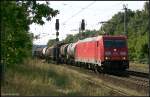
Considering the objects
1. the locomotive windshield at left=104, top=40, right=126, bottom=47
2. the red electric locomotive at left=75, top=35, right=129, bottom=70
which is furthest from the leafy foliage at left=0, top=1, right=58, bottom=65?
the locomotive windshield at left=104, top=40, right=126, bottom=47

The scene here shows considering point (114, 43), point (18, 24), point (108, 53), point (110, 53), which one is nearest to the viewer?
point (18, 24)

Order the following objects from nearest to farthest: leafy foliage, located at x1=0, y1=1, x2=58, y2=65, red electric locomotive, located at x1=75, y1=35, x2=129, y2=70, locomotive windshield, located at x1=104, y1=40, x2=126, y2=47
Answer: leafy foliage, located at x1=0, y1=1, x2=58, y2=65, red electric locomotive, located at x1=75, y1=35, x2=129, y2=70, locomotive windshield, located at x1=104, y1=40, x2=126, y2=47

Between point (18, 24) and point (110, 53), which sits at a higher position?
point (18, 24)

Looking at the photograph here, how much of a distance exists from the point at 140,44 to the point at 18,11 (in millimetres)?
51834

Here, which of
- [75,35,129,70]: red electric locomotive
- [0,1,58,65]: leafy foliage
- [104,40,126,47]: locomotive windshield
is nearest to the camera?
[0,1,58,65]: leafy foliage

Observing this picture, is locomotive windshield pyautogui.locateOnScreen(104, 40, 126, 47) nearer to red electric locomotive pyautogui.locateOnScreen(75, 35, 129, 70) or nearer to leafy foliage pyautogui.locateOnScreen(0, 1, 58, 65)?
red electric locomotive pyautogui.locateOnScreen(75, 35, 129, 70)

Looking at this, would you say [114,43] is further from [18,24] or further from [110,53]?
[18,24]

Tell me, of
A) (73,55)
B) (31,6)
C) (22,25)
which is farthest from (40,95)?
(73,55)

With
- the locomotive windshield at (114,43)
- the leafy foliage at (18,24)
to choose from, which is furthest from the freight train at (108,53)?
the leafy foliage at (18,24)

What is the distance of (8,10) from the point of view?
15.1 metres

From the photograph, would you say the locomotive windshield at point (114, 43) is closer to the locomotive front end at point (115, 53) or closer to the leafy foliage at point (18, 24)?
the locomotive front end at point (115, 53)

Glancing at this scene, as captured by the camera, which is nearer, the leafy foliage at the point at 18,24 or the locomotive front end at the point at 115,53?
the leafy foliage at the point at 18,24

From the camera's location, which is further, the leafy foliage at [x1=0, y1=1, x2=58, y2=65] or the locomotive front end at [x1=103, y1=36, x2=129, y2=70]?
the locomotive front end at [x1=103, y1=36, x2=129, y2=70]

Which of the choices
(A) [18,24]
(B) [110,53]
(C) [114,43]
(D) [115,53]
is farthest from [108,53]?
(A) [18,24]
